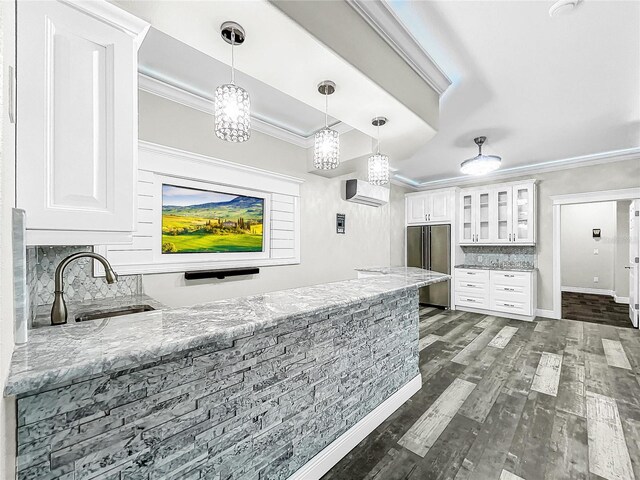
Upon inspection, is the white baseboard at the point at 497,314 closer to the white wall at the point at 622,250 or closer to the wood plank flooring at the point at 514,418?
the wood plank flooring at the point at 514,418

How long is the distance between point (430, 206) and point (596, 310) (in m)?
3.64

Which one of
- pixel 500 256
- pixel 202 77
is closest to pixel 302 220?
pixel 202 77

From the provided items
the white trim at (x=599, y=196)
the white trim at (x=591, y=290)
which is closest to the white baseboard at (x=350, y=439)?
the white trim at (x=599, y=196)

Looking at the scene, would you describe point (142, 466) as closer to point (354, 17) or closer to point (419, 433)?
point (419, 433)

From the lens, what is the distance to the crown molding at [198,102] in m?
2.44

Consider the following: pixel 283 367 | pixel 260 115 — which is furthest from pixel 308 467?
pixel 260 115

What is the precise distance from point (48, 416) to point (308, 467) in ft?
4.21

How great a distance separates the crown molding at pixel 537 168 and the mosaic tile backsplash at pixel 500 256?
1330 millimetres

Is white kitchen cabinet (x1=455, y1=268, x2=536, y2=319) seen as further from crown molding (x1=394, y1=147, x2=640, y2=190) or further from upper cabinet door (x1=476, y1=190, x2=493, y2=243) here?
crown molding (x1=394, y1=147, x2=640, y2=190)

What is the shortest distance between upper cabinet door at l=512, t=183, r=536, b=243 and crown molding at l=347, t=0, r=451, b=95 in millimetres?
3545

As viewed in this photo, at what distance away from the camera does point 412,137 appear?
8.72 ft

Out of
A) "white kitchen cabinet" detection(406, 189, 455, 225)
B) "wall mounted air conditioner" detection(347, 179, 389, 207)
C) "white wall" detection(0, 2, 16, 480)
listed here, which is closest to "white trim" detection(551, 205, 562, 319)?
"white kitchen cabinet" detection(406, 189, 455, 225)

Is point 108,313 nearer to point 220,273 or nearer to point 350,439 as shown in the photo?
point 220,273

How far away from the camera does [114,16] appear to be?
3.94ft
